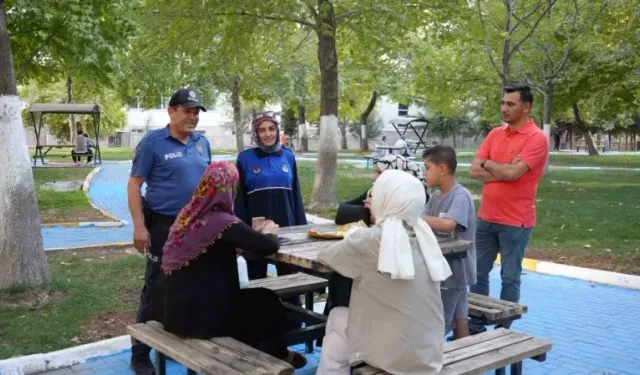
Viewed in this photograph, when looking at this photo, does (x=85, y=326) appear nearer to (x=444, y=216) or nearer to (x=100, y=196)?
(x=444, y=216)

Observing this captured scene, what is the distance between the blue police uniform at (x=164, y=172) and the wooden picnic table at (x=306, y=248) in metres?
0.66

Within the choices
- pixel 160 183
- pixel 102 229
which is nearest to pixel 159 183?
pixel 160 183

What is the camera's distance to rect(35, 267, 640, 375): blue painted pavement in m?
4.85

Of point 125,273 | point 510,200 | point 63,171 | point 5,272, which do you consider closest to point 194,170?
point 510,200

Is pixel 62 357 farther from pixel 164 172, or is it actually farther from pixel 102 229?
pixel 102 229

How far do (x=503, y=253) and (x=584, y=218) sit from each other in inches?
289

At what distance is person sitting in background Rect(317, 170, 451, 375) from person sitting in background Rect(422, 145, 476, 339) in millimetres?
1015

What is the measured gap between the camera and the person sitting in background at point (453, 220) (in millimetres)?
4305

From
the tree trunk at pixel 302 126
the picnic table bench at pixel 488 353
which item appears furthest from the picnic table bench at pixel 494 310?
the tree trunk at pixel 302 126

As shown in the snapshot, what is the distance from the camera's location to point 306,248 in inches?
160

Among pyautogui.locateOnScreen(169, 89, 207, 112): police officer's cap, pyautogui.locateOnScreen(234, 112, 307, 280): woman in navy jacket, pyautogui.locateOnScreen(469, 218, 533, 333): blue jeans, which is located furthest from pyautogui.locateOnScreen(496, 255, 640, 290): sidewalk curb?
pyautogui.locateOnScreen(169, 89, 207, 112): police officer's cap

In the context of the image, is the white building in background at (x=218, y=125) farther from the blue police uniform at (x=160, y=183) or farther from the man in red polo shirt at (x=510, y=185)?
the blue police uniform at (x=160, y=183)

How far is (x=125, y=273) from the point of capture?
24.3 ft

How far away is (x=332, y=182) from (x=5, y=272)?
7.45 m
